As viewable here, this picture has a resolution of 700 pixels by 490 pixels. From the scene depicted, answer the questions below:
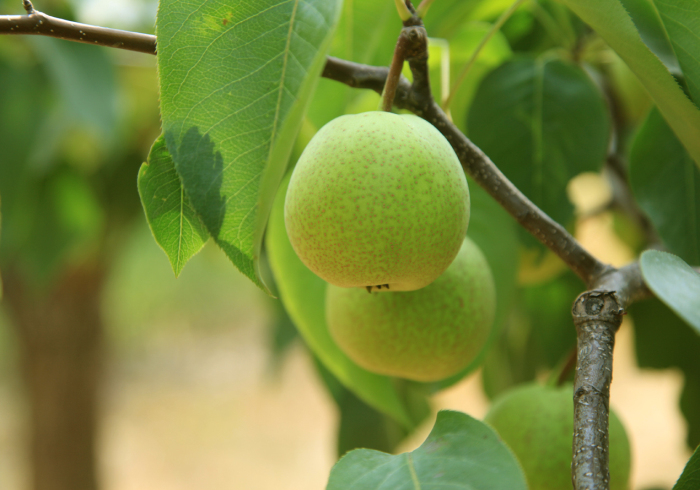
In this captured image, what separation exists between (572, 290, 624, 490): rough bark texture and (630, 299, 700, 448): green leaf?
404 millimetres

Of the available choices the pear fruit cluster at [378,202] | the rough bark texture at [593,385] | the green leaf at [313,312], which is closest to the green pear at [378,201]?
the pear fruit cluster at [378,202]

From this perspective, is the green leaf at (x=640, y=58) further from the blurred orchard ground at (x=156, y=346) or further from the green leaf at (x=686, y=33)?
the blurred orchard ground at (x=156, y=346)

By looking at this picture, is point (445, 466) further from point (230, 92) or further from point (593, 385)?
point (230, 92)

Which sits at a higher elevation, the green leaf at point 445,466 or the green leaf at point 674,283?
the green leaf at point 674,283

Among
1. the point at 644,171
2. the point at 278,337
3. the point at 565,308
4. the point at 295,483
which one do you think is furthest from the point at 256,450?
the point at 644,171

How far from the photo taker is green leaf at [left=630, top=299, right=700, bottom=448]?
724 mm

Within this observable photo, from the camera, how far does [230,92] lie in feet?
1.10

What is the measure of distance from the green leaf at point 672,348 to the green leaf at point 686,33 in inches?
16.3

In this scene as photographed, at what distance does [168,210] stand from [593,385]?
279 mm

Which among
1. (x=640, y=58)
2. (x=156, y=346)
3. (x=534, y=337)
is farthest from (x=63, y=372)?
(x=156, y=346)

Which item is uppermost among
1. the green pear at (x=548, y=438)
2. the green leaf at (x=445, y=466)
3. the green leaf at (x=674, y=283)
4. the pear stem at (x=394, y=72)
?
the pear stem at (x=394, y=72)

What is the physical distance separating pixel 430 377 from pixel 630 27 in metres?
0.29

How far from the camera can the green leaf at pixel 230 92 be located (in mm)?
328

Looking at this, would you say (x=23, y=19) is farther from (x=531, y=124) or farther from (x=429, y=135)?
(x=531, y=124)
